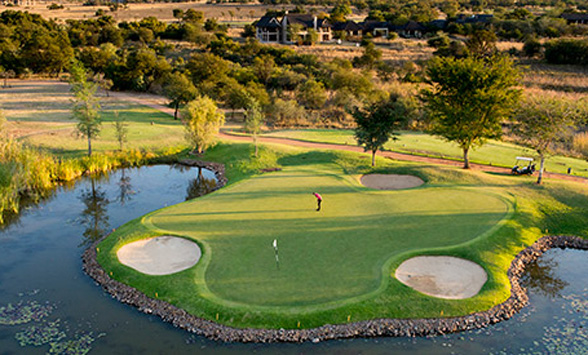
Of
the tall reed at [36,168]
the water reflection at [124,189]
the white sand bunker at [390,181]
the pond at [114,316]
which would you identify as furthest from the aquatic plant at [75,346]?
the white sand bunker at [390,181]

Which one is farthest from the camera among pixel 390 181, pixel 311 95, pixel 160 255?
pixel 311 95

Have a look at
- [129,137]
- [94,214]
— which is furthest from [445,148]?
[129,137]

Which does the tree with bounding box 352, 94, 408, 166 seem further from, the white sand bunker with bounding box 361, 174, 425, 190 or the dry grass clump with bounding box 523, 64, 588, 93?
the dry grass clump with bounding box 523, 64, 588, 93

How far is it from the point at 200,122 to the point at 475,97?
26810mm

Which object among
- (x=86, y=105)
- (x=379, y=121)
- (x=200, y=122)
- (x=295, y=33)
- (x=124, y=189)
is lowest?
(x=124, y=189)

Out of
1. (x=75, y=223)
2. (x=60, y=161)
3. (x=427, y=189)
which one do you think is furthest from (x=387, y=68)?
(x=75, y=223)

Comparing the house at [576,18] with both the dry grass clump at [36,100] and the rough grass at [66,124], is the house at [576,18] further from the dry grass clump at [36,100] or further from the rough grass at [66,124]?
the dry grass clump at [36,100]

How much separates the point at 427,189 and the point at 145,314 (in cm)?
2343

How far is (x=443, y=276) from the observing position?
25.5 metres

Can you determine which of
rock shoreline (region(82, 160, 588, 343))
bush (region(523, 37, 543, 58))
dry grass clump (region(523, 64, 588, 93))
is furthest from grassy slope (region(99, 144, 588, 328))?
bush (region(523, 37, 543, 58))

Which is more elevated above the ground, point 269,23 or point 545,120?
point 269,23

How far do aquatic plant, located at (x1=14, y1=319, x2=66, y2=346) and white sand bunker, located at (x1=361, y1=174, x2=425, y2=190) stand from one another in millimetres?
24852

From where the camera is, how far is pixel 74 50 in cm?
10006

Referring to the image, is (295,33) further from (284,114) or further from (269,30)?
(284,114)
